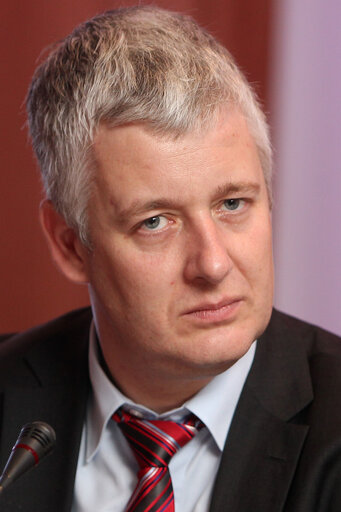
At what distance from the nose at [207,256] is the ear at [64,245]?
353 mm

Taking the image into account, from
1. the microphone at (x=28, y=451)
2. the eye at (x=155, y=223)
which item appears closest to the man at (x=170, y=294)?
the eye at (x=155, y=223)

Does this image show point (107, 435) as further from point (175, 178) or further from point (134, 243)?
point (175, 178)

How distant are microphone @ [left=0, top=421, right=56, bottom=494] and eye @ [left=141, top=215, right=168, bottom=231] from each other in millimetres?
487

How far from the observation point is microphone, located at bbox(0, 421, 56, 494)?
4.30 feet

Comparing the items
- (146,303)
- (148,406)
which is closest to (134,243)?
(146,303)

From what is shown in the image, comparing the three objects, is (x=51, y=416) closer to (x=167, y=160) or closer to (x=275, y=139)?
(x=167, y=160)

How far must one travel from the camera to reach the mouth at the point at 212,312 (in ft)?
5.24

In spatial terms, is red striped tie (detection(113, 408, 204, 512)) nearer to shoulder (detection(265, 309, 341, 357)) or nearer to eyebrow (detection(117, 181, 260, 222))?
shoulder (detection(265, 309, 341, 357))

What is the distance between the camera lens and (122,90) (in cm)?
164

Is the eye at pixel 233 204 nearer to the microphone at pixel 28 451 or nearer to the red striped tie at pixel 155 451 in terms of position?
the red striped tie at pixel 155 451

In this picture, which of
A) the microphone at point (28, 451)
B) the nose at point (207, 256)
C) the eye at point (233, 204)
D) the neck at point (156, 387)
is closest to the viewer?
the microphone at point (28, 451)

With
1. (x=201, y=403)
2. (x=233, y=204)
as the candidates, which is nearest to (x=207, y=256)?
(x=233, y=204)

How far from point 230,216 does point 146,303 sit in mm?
258

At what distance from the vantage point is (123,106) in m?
1.63
